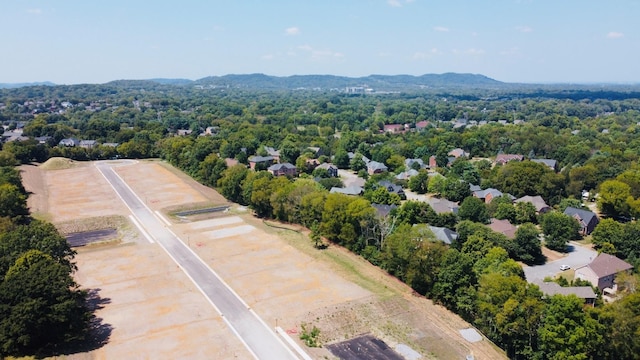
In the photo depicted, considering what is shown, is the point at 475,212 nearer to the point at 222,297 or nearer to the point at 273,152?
the point at 222,297

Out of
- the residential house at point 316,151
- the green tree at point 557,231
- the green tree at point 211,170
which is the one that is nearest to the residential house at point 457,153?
the residential house at point 316,151

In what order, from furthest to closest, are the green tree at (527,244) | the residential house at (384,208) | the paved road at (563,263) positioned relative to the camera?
→ 1. the residential house at (384,208)
2. the green tree at (527,244)
3. the paved road at (563,263)

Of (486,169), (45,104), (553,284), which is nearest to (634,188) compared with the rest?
(486,169)

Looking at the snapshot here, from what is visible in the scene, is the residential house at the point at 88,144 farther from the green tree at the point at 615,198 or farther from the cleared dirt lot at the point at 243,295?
the green tree at the point at 615,198

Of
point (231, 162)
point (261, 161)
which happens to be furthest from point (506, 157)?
point (231, 162)

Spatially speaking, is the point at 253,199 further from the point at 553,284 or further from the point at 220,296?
the point at 553,284
